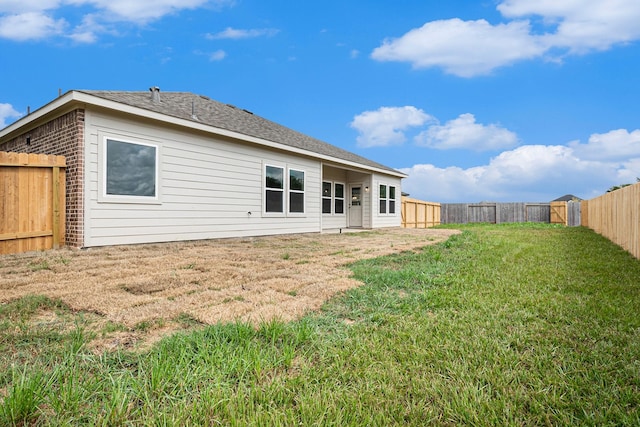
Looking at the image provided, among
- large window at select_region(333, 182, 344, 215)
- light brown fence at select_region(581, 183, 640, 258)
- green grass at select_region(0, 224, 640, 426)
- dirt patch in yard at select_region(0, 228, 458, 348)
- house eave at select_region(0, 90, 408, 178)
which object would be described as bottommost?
green grass at select_region(0, 224, 640, 426)

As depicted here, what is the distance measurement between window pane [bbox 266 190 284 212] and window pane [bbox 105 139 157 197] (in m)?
3.48

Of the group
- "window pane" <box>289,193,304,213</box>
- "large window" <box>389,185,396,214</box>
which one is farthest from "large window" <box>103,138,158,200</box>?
"large window" <box>389,185,396,214</box>

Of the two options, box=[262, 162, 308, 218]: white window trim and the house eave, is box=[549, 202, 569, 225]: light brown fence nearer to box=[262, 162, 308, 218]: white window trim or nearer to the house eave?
box=[262, 162, 308, 218]: white window trim

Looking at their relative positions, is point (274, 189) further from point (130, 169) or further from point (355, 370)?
point (355, 370)

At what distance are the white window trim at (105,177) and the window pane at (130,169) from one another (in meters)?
0.06

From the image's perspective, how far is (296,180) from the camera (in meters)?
11.2

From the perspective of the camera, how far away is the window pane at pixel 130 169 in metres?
6.66

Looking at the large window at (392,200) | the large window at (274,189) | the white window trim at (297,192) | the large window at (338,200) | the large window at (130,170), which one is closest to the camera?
the large window at (130,170)

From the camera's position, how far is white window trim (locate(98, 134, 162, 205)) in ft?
21.2

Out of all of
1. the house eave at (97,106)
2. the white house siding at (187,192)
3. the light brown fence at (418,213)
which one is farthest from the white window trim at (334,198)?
the light brown fence at (418,213)

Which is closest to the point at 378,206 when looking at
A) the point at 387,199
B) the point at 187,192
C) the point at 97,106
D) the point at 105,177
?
the point at 387,199

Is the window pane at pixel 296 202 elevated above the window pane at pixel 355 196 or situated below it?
below

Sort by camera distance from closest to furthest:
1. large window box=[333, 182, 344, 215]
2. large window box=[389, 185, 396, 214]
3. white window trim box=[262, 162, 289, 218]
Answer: white window trim box=[262, 162, 289, 218]
large window box=[333, 182, 344, 215]
large window box=[389, 185, 396, 214]

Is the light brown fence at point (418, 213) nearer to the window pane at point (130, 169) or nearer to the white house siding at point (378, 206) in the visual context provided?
the white house siding at point (378, 206)
